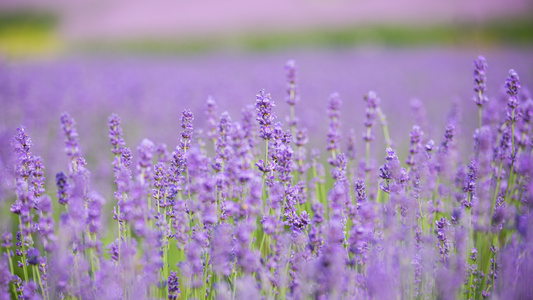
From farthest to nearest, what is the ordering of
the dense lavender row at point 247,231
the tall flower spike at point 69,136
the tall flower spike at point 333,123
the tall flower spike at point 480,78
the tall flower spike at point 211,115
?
the tall flower spike at point 333,123 → the tall flower spike at point 480,78 → the tall flower spike at point 211,115 → the tall flower spike at point 69,136 → the dense lavender row at point 247,231

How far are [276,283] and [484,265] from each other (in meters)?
1.04

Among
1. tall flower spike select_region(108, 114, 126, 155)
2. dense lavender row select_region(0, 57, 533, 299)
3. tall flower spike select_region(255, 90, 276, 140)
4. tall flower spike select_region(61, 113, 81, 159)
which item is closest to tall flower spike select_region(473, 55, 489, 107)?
dense lavender row select_region(0, 57, 533, 299)

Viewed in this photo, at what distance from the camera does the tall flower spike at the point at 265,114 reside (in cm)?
168

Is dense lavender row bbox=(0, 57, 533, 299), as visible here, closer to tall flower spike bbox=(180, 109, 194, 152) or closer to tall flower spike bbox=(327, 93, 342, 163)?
tall flower spike bbox=(180, 109, 194, 152)

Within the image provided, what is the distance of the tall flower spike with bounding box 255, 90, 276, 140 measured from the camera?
168cm

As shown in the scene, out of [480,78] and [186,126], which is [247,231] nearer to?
[186,126]

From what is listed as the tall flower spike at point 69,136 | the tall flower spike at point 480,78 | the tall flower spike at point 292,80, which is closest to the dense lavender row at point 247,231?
the tall flower spike at point 69,136

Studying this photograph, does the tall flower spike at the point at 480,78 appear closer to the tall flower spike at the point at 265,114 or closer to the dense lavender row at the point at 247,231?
the dense lavender row at the point at 247,231

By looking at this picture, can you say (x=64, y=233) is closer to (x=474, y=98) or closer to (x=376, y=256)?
(x=376, y=256)

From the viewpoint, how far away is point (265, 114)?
170 centimetres

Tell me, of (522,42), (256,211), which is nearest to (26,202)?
(256,211)

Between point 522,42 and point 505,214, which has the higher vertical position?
point 522,42

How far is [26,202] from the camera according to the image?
4.86 ft

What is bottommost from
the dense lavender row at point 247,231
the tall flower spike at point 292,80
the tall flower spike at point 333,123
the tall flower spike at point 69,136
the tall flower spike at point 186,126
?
the dense lavender row at point 247,231
